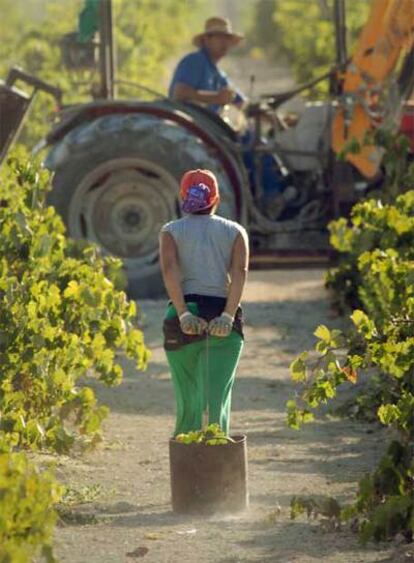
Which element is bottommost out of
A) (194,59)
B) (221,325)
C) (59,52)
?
(221,325)

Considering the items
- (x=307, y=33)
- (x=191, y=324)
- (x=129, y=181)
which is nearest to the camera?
Answer: (x=191, y=324)

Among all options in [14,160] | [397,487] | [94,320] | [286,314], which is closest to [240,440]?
[397,487]

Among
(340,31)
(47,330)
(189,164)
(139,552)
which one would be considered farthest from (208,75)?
(139,552)

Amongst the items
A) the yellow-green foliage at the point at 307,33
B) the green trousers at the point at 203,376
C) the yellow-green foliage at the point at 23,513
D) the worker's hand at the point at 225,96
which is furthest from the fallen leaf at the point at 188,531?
the yellow-green foliage at the point at 307,33

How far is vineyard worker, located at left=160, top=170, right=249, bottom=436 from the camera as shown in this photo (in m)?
8.72

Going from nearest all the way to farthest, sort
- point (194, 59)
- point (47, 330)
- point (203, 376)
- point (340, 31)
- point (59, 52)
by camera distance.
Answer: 1. point (203, 376)
2. point (47, 330)
3. point (194, 59)
4. point (340, 31)
5. point (59, 52)

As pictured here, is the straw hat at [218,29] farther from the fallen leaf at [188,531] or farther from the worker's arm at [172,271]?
the fallen leaf at [188,531]

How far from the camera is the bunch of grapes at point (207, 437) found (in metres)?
8.33

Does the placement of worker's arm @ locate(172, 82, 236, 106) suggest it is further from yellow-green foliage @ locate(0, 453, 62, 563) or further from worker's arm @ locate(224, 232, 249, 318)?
yellow-green foliage @ locate(0, 453, 62, 563)

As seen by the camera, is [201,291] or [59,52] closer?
[201,291]

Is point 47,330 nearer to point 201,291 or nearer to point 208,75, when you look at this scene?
point 201,291

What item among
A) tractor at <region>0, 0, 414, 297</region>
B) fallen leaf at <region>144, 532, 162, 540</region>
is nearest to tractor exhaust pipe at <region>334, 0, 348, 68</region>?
tractor at <region>0, 0, 414, 297</region>

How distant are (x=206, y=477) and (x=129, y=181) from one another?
6.83 meters

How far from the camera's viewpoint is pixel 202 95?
47.8ft
